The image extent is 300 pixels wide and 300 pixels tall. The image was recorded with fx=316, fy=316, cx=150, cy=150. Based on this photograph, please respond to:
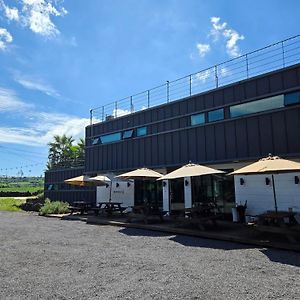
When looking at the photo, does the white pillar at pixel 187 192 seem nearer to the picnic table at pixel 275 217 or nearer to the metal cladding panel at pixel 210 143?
the metal cladding panel at pixel 210 143

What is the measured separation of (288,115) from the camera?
12180 millimetres

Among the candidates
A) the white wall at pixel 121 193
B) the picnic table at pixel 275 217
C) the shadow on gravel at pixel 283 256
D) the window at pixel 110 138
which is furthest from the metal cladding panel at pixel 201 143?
the shadow on gravel at pixel 283 256

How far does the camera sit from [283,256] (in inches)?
282

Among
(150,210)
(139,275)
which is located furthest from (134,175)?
(139,275)

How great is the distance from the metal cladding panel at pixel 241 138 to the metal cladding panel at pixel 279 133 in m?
1.27

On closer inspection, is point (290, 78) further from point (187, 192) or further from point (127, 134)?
point (127, 134)

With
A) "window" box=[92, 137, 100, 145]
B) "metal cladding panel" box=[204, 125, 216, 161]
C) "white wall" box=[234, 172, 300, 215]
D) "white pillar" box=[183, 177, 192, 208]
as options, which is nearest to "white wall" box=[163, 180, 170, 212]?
"white pillar" box=[183, 177, 192, 208]

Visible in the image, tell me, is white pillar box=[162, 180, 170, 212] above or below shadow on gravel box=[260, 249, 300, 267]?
above

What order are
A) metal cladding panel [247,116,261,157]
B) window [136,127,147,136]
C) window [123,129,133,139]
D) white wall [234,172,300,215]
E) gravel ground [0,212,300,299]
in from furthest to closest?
1. window [123,129,133,139]
2. window [136,127,147,136]
3. metal cladding panel [247,116,261,157]
4. white wall [234,172,300,215]
5. gravel ground [0,212,300,299]

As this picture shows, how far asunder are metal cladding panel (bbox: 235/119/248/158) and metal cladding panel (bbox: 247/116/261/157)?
183mm

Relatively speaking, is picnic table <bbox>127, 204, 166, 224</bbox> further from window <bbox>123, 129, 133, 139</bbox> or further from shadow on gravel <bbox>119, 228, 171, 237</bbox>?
window <bbox>123, 129, 133, 139</bbox>

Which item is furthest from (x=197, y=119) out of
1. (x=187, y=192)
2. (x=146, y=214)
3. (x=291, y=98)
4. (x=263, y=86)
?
(x=146, y=214)

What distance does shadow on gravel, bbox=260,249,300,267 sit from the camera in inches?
259

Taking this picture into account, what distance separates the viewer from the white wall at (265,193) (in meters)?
11.8
